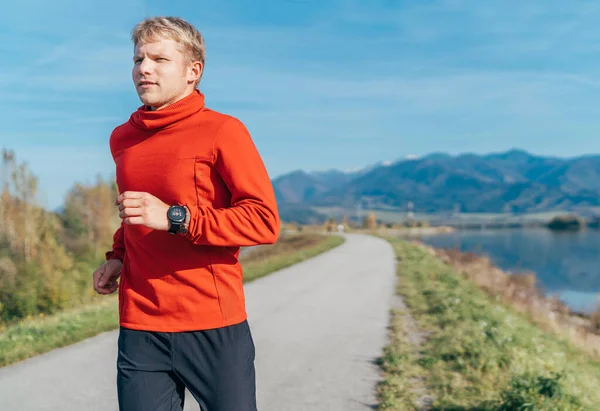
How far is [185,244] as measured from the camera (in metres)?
2.07

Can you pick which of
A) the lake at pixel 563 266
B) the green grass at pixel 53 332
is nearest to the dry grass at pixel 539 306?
the lake at pixel 563 266

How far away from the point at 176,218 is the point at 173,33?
68cm

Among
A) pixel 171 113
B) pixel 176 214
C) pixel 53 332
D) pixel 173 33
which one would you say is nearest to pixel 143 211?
pixel 176 214

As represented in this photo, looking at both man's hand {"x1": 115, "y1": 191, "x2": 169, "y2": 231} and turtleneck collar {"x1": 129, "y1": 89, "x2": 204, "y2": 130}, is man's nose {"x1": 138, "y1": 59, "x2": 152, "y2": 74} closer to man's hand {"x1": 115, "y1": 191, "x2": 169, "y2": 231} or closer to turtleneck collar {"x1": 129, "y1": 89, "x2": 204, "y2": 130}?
turtleneck collar {"x1": 129, "y1": 89, "x2": 204, "y2": 130}

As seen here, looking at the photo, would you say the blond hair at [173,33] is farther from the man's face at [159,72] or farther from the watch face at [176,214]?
the watch face at [176,214]

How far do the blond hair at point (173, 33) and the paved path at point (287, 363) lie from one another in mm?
3091

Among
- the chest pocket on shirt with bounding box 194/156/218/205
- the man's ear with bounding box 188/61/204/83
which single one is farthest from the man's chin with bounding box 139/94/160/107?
the chest pocket on shirt with bounding box 194/156/218/205

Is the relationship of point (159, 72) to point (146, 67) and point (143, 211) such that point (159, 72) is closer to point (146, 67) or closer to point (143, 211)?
point (146, 67)

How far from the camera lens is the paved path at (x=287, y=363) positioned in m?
4.66

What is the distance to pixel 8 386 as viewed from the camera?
484 centimetres

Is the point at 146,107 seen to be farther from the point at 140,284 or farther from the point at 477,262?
the point at 477,262

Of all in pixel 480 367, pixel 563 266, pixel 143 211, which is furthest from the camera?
pixel 563 266

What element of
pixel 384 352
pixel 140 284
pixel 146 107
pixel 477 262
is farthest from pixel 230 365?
pixel 477 262

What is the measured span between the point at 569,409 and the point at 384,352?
7.88ft
